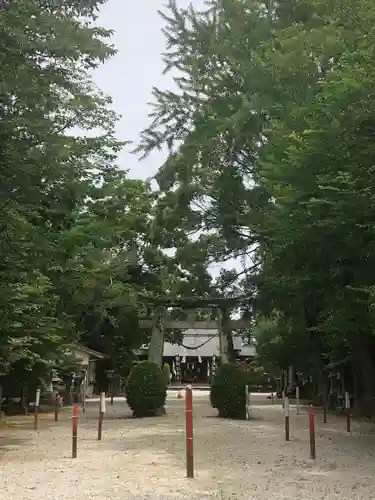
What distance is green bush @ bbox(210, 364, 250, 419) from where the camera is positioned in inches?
745

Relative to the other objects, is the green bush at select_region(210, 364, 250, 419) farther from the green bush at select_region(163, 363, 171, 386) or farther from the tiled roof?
the tiled roof

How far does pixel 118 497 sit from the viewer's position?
23.2ft

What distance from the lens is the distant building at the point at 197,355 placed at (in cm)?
5031

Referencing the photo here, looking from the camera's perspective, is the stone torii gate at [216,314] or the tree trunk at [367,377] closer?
the tree trunk at [367,377]

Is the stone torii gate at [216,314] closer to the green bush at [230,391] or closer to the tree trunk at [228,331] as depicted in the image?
the tree trunk at [228,331]

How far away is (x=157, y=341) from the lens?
2461 cm

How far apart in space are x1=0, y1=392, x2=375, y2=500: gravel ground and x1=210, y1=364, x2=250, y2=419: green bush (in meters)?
2.54

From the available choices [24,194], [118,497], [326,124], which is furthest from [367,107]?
[118,497]

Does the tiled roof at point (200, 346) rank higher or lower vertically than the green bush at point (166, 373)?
higher

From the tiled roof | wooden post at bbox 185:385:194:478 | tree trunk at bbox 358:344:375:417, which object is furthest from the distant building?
wooden post at bbox 185:385:194:478

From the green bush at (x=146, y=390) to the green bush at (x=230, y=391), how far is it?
2065 mm

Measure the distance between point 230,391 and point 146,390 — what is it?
10.1ft

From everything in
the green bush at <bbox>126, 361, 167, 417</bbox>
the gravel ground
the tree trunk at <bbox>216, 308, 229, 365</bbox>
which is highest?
the tree trunk at <bbox>216, 308, 229, 365</bbox>

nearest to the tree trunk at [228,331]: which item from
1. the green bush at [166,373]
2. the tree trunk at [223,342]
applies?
the tree trunk at [223,342]
